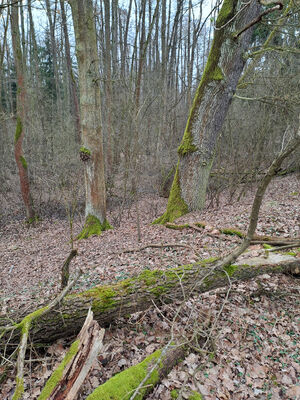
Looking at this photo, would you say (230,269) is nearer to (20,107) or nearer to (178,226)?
(178,226)

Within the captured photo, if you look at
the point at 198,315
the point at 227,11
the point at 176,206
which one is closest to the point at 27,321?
the point at 198,315

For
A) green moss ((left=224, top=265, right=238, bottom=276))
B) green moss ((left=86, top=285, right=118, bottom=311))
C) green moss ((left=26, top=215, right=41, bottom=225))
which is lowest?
green moss ((left=26, top=215, right=41, bottom=225))

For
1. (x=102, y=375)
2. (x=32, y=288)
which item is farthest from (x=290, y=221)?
(x=32, y=288)

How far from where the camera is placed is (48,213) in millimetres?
10711

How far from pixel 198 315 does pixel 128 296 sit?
1.01 metres

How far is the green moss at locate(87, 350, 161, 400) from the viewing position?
6.66 feet

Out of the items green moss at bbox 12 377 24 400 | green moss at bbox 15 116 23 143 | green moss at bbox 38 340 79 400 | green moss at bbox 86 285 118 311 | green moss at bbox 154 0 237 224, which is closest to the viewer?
green moss at bbox 12 377 24 400

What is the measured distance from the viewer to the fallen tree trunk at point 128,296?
106 inches

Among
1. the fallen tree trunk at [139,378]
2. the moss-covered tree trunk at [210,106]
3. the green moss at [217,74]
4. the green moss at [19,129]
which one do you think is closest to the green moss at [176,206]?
the moss-covered tree trunk at [210,106]

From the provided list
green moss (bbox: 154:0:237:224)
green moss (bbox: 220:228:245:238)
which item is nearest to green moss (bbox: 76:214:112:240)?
green moss (bbox: 154:0:237:224)

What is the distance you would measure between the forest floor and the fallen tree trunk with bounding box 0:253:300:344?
0.21 meters

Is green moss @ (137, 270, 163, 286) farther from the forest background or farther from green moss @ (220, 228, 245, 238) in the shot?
the forest background

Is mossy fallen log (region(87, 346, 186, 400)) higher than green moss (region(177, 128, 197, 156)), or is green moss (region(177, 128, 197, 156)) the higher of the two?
green moss (region(177, 128, 197, 156))

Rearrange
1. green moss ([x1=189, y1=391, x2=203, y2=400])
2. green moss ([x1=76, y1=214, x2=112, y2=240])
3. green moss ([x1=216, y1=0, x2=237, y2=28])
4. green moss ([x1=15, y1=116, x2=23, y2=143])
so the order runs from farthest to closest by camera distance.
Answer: green moss ([x1=15, y1=116, x2=23, y2=143]) → green moss ([x1=76, y1=214, x2=112, y2=240]) → green moss ([x1=216, y1=0, x2=237, y2=28]) → green moss ([x1=189, y1=391, x2=203, y2=400])
